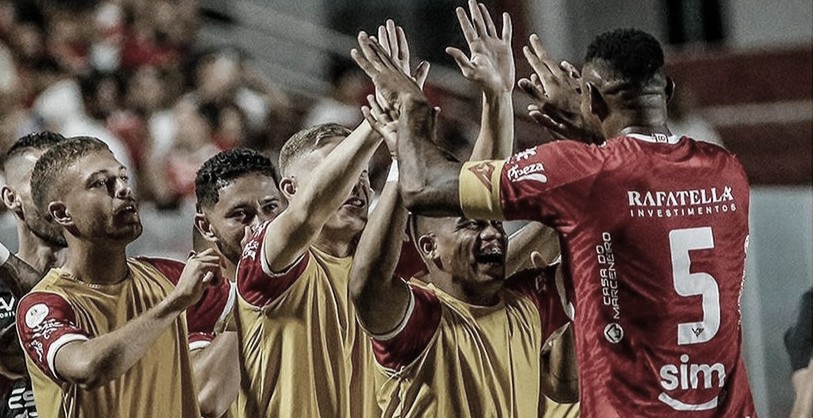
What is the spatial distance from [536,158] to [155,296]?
1.43 m

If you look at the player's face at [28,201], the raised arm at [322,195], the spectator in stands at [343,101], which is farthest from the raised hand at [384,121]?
the spectator in stands at [343,101]

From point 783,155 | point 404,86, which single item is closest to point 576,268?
point 404,86

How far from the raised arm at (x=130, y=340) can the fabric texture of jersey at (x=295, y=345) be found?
1.47 feet

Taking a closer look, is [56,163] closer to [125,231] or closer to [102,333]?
[125,231]

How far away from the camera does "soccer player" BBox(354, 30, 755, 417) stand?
4.32 meters

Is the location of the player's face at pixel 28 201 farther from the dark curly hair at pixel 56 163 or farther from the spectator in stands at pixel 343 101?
the spectator in stands at pixel 343 101

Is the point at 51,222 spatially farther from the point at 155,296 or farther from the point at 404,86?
the point at 404,86

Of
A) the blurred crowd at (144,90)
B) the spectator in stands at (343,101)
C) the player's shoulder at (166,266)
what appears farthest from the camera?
the spectator in stands at (343,101)

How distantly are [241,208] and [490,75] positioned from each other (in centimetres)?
96

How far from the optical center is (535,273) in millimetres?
5273

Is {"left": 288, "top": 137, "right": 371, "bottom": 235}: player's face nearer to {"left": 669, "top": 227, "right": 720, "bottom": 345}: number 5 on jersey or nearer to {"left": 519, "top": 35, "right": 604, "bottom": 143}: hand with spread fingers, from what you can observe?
{"left": 519, "top": 35, "right": 604, "bottom": 143}: hand with spread fingers

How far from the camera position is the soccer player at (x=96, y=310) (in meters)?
4.65

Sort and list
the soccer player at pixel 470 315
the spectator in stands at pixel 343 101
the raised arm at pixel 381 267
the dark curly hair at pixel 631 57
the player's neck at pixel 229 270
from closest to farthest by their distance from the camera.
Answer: the dark curly hair at pixel 631 57 < the raised arm at pixel 381 267 < the soccer player at pixel 470 315 < the player's neck at pixel 229 270 < the spectator in stands at pixel 343 101

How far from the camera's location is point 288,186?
537cm
